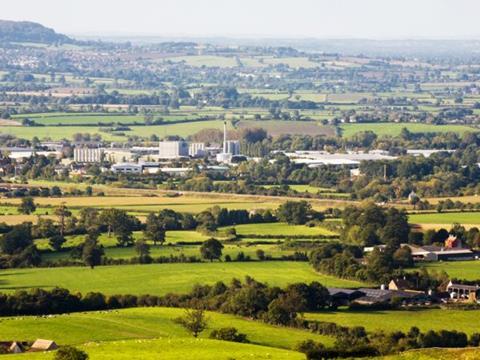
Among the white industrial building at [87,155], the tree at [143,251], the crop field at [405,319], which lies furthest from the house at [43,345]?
the white industrial building at [87,155]

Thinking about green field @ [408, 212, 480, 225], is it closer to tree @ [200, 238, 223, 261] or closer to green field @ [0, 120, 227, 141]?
tree @ [200, 238, 223, 261]

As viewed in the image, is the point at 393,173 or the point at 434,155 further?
the point at 434,155

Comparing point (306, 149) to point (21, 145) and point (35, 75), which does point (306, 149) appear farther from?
point (35, 75)

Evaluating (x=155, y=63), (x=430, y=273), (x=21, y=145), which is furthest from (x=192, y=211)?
(x=155, y=63)

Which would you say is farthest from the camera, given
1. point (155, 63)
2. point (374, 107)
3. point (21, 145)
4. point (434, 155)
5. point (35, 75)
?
point (155, 63)

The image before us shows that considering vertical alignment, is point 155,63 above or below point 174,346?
below

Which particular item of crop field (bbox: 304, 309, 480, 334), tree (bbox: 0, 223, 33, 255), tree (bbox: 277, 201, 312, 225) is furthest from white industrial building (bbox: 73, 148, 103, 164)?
crop field (bbox: 304, 309, 480, 334)

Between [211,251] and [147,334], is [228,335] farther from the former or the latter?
[211,251]
